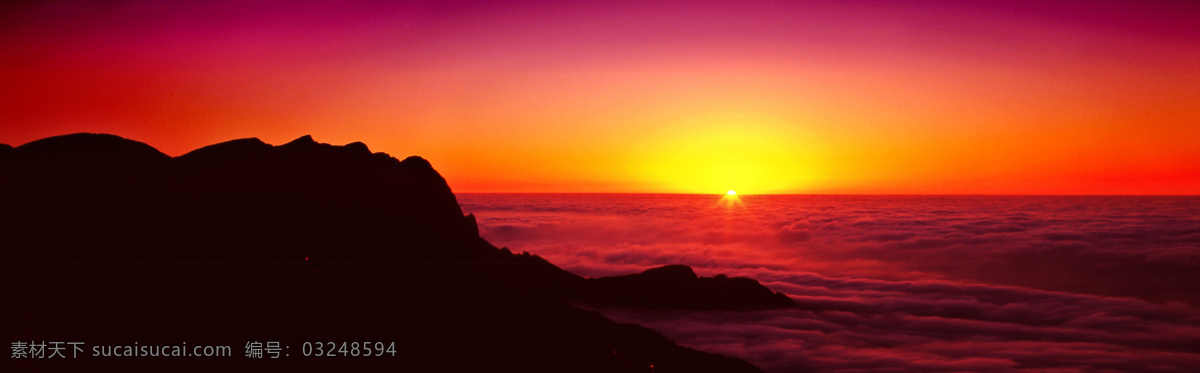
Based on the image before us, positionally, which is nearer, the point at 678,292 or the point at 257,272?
the point at 257,272

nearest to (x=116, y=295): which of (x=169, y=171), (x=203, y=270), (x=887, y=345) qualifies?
(x=203, y=270)

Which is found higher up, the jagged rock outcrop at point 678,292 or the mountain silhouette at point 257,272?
the mountain silhouette at point 257,272

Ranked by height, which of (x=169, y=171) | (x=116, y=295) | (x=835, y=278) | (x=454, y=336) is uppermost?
(x=169, y=171)

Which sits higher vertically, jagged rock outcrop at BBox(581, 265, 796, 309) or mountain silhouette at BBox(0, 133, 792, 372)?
mountain silhouette at BBox(0, 133, 792, 372)

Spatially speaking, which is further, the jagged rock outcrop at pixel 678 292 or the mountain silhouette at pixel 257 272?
the jagged rock outcrop at pixel 678 292

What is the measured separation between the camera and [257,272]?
24.0ft

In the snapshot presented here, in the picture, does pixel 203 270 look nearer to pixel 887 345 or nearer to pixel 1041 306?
pixel 887 345

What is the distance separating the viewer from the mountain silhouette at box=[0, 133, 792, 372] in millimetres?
6605

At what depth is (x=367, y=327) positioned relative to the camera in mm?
7219

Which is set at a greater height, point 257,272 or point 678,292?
point 257,272

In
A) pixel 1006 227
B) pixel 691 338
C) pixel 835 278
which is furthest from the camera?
pixel 1006 227

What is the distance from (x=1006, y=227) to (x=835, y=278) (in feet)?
82.5

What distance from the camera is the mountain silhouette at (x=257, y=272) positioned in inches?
260

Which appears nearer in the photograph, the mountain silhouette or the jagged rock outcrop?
the mountain silhouette
